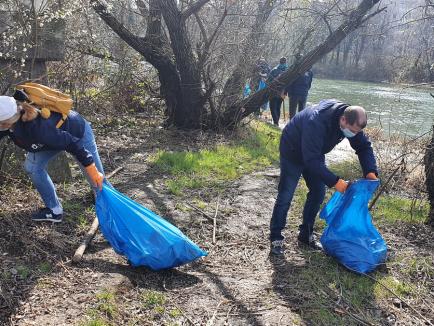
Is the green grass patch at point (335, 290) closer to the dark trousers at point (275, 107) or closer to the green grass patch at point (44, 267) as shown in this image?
the green grass patch at point (44, 267)

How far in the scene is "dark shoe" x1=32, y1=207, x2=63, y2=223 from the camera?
3979 mm

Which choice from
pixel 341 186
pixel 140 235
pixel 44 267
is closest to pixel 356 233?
pixel 341 186

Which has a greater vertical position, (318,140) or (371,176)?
(318,140)

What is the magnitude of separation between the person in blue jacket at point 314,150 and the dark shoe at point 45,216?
201 centimetres

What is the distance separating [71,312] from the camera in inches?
111

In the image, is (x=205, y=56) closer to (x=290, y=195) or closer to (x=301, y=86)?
(x=301, y=86)

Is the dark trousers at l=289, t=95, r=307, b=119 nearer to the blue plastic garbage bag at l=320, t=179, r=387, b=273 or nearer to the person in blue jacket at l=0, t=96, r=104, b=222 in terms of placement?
the blue plastic garbage bag at l=320, t=179, r=387, b=273

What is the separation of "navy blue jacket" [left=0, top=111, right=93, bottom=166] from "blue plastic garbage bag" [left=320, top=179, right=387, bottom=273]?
2162 millimetres

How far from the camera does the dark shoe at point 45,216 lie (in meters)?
3.98

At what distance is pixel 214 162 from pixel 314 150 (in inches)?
132

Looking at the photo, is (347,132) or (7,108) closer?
(7,108)

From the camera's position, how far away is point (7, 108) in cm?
318

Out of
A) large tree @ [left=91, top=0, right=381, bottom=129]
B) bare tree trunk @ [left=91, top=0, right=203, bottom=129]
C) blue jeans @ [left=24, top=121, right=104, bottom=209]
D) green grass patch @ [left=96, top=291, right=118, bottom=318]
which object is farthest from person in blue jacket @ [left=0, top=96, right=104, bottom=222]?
bare tree trunk @ [left=91, top=0, right=203, bottom=129]

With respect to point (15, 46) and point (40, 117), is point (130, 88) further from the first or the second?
point (40, 117)
